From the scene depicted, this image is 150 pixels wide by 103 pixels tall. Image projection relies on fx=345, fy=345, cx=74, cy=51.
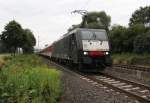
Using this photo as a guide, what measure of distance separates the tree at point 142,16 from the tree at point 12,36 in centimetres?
3007

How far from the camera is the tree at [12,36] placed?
5362 cm

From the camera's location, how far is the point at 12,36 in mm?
53719

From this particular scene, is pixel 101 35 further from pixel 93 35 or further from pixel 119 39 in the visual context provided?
pixel 119 39

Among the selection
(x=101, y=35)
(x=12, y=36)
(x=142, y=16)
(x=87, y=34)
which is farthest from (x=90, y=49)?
(x=142, y=16)

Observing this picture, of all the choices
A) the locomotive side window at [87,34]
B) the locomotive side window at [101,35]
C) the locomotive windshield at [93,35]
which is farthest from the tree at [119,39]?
the locomotive side window at [87,34]

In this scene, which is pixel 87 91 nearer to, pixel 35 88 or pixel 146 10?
pixel 35 88

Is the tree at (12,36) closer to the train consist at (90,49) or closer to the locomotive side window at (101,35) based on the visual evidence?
the train consist at (90,49)

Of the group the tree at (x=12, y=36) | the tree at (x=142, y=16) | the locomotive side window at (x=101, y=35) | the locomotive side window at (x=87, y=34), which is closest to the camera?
the locomotive side window at (x=87, y=34)

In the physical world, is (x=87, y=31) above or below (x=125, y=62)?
above

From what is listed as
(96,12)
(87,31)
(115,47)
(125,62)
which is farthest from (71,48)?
(96,12)

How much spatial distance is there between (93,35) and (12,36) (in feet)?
111

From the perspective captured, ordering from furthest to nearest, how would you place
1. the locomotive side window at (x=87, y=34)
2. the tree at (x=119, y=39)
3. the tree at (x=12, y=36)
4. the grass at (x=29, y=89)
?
the tree at (x=12, y=36) < the tree at (x=119, y=39) < the locomotive side window at (x=87, y=34) < the grass at (x=29, y=89)

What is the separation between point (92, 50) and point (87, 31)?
1.67 metres

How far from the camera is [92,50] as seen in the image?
67.7ft
